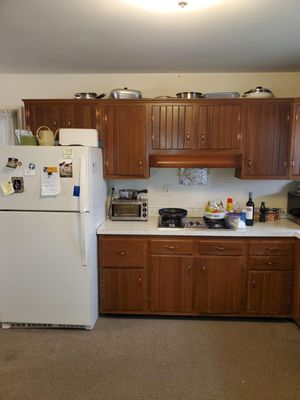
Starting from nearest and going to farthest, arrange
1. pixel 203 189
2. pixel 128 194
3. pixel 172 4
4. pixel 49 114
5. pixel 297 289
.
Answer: pixel 172 4 → pixel 297 289 → pixel 49 114 → pixel 128 194 → pixel 203 189

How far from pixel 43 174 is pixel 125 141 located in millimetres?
911

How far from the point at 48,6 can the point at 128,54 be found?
1.00 m

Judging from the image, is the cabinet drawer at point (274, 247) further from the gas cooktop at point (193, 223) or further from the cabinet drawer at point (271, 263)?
the gas cooktop at point (193, 223)

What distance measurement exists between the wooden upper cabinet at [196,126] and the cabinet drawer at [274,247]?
99cm

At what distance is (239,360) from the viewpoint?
96.5 inches

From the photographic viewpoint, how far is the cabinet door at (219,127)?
10.2ft

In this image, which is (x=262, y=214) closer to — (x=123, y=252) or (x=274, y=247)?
(x=274, y=247)

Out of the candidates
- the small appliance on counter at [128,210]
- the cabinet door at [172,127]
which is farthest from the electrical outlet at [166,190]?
the cabinet door at [172,127]

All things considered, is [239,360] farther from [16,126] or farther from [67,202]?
[16,126]

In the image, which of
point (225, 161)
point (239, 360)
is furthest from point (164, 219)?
point (239, 360)

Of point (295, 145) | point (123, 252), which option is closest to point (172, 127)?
point (295, 145)

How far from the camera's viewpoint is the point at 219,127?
312 centimetres

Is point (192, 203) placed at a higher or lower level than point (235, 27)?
lower

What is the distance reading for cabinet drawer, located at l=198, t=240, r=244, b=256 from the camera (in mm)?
2936
